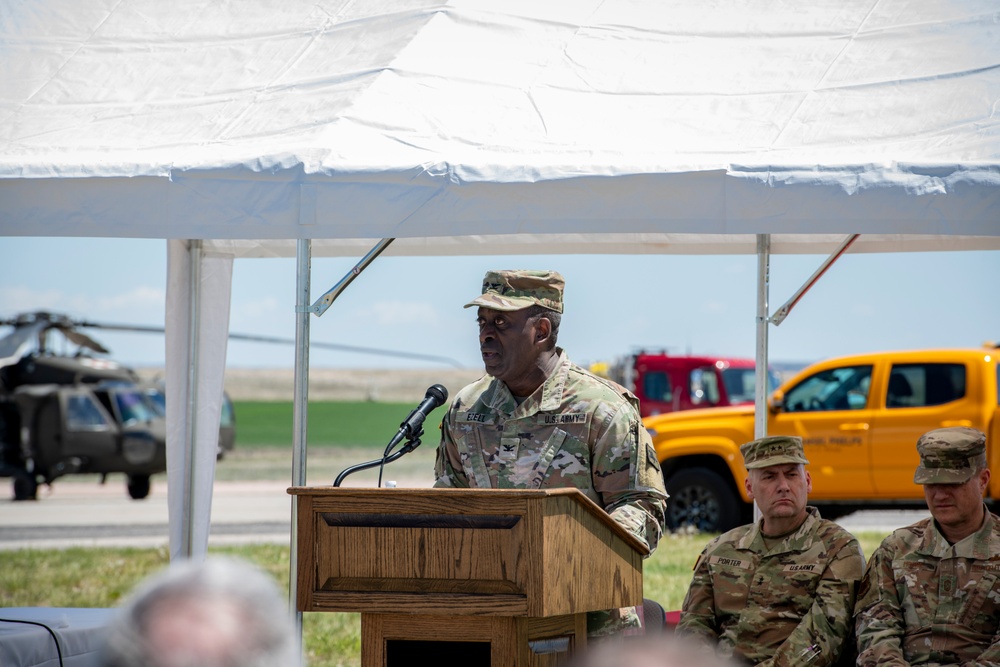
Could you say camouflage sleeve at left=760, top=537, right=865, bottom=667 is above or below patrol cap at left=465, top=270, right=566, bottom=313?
below

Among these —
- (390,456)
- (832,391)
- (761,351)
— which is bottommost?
(390,456)

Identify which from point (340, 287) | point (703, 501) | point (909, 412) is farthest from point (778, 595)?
point (703, 501)

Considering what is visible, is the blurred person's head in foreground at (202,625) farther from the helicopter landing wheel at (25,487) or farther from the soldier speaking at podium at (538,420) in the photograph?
the helicopter landing wheel at (25,487)

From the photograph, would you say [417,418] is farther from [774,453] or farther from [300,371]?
[774,453]

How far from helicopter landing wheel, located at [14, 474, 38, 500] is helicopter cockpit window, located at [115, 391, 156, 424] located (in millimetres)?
2365

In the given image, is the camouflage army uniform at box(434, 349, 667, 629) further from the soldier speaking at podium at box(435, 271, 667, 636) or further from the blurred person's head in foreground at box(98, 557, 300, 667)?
the blurred person's head in foreground at box(98, 557, 300, 667)

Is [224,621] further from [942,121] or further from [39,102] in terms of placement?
[39,102]

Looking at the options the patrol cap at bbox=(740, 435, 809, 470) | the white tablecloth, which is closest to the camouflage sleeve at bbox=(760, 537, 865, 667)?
the patrol cap at bbox=(740, 435, 809, 470)

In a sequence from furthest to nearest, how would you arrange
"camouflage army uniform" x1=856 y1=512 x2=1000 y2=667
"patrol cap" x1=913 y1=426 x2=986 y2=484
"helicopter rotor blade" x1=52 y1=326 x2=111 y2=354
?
"helicopter rotor blade" x1=52 y1=326 x2=111 y2=354 → "patrol cap" x1=913 y1=426 x2=986 y2=484 → "camouflage army uniform" x1=856 y1=512 x2=1000 y2=667

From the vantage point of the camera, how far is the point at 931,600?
14.7ft

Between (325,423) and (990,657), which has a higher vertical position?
(990,657)

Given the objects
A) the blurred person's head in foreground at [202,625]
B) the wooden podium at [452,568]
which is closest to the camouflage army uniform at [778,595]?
the wooden podium at [452,568]

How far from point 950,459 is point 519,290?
5.35ft

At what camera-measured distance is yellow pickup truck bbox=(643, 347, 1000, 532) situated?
1218cm
